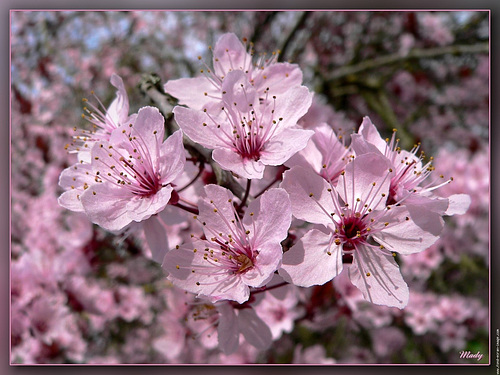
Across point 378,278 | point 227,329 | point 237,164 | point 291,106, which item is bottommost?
point 227,329

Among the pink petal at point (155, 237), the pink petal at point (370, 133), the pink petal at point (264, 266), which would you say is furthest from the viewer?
the pink petal at point (155, 237)

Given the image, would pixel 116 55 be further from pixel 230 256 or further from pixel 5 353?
pixel 230 256

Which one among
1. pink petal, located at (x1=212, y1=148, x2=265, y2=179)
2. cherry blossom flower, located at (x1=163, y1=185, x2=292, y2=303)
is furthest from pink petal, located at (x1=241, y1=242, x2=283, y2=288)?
pink petal, located at (x1=212, y1=148, x2=265, y2=179)

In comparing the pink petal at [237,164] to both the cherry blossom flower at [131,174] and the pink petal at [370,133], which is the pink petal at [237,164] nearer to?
the cherry blossom flower at [131,174]

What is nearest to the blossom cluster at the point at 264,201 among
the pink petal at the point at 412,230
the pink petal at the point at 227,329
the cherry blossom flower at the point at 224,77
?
the pink petal at the point at 412,230

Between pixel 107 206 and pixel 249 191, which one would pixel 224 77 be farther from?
pixel 107 206

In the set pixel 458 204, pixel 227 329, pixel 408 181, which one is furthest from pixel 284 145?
pixel 227 329

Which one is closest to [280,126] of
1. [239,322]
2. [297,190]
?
[297,190]
